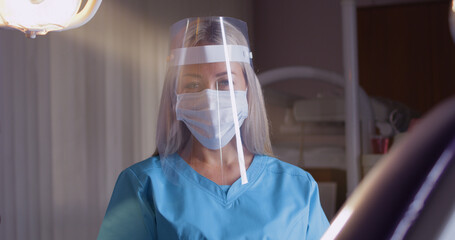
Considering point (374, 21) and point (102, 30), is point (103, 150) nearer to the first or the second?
point (102, 30)

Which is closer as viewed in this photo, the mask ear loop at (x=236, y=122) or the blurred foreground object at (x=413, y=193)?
the blurred foreground object at (x=413, y=193)

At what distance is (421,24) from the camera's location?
304 centimetres

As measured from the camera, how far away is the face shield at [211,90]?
507 millimetres

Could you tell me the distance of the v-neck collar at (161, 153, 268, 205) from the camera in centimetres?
54

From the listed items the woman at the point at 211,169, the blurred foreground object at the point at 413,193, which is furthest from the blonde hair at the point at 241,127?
the blurred foreground object at the point at 413,193

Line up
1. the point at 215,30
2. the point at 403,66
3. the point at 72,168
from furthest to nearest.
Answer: the point at 403,66 → the point at 72,168 → the point at 215,30

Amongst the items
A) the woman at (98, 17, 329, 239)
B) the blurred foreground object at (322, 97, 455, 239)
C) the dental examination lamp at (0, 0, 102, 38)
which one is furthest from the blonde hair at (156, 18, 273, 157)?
the blurred foreground object at (322, 97, 455, 239)

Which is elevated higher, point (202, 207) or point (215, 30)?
point (215, 30)

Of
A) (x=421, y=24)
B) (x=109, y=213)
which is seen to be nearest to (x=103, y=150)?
(x=109, y=213)

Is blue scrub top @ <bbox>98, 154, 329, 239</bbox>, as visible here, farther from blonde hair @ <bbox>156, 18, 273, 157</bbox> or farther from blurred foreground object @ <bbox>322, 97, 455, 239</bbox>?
blurred foreground object @ <bbox>322, 97, 455, 239</bbox>

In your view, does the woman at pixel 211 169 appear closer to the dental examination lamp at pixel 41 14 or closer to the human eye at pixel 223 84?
the human eye at pixel 223 84

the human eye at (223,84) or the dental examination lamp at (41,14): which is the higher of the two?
the dental examination lamp at (41,14)

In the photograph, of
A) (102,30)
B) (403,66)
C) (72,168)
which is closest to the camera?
(72,168)

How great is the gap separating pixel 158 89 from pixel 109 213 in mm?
1223
